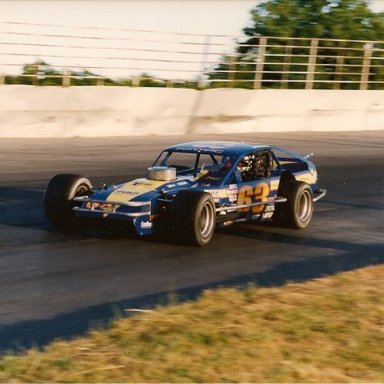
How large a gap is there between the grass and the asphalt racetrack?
0.81 meters

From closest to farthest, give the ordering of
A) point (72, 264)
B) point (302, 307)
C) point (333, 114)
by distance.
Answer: point (302, 307) < point (72, 264) < point (333, 114)

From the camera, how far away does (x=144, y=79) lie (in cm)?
2517

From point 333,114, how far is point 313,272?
58.9 feet

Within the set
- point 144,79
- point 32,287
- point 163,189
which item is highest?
point 144,79

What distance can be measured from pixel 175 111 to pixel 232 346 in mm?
17972

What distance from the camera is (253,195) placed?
39.9 feet

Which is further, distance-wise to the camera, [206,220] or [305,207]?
[305,207]

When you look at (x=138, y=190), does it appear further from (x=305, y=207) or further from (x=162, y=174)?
(x=305, y=207)

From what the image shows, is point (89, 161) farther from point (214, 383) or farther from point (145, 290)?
point (214, 383)

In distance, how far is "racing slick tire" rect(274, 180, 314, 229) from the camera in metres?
12.6

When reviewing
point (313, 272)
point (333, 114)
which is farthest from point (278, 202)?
point (333, 114)

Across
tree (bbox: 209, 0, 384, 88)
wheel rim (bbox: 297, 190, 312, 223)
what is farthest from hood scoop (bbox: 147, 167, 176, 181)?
tree (bbox: 209, 0, 384, 88)

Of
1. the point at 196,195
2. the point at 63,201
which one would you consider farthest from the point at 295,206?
the point at 63,201

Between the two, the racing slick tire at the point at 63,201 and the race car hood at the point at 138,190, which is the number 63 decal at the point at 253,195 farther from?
the racing slick tire at the point at 63,201
